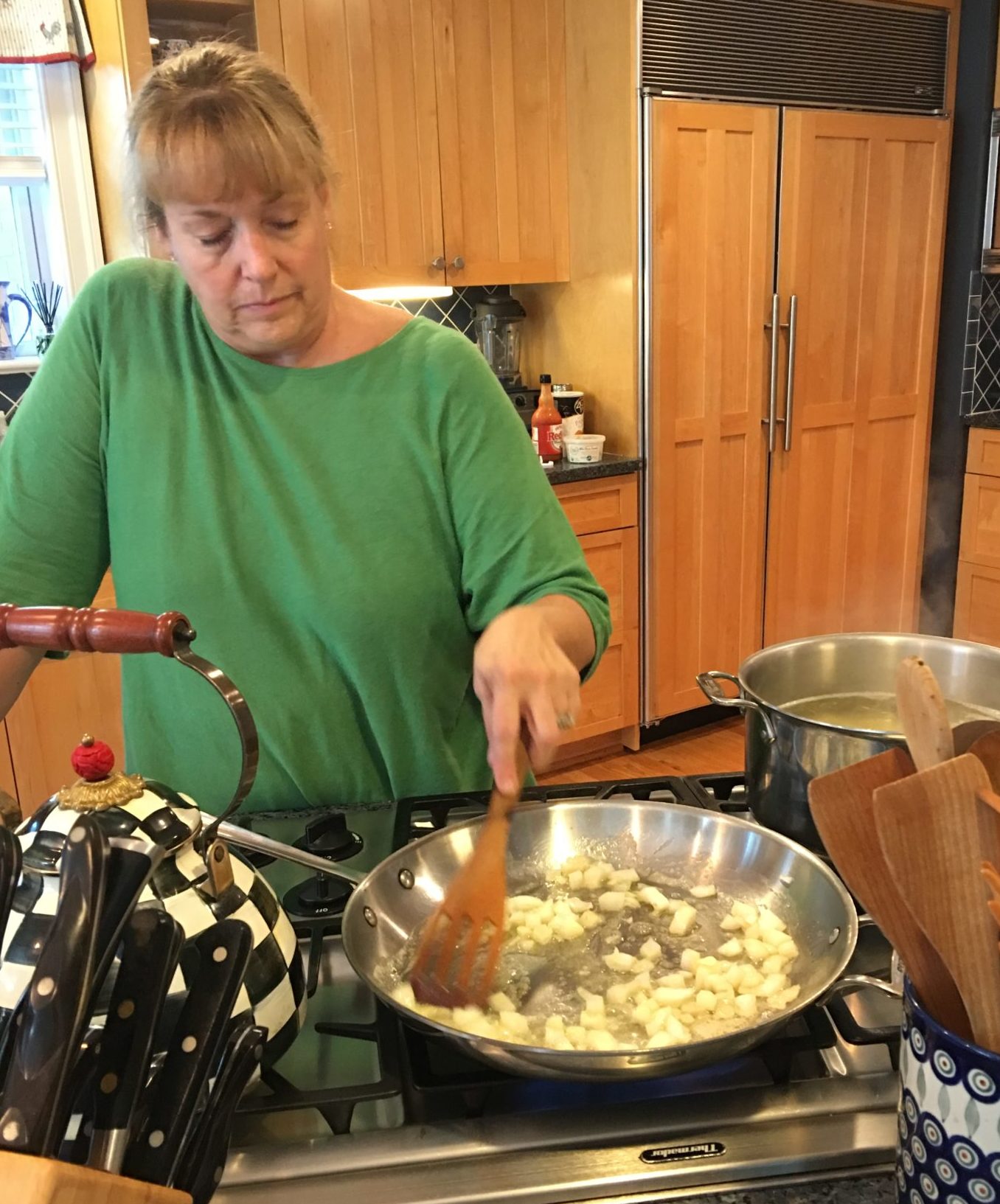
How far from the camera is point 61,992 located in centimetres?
38

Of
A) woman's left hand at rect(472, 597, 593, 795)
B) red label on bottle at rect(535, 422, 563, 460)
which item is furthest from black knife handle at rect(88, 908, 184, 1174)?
red label on bottle at rect(535, 422, 563, 460)

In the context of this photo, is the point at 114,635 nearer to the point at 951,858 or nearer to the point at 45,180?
the point at 951,858

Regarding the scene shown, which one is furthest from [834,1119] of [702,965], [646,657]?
[646,657]

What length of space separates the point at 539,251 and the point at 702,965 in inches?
102

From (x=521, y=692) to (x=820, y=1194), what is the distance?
15.5 inches

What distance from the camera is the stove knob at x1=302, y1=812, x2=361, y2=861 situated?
93cm

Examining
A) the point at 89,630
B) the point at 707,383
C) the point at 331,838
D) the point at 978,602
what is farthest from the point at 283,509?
the point at 978,602

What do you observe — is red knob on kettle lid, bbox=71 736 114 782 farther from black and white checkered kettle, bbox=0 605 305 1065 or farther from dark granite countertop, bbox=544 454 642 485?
dark granite countertop, bbox=544 454 642 485

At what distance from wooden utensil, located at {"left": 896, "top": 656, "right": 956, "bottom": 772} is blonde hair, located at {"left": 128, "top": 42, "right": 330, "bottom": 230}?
764 mm

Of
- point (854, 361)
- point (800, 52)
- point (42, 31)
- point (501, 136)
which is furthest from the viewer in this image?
point (854, 361)

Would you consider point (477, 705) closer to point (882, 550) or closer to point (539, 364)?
point (539, 364)

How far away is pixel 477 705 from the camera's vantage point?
1.22 m

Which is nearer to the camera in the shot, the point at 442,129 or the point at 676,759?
the point at 442,129

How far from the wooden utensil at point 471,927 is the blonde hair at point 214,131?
0.60 meters
